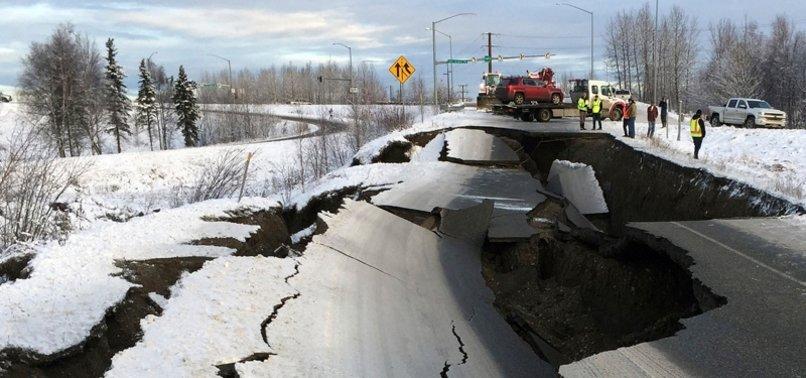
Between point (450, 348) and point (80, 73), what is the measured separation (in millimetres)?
57728

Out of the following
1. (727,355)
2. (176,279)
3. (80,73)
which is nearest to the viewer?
(727,355)

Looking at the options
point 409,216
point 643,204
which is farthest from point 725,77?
point 409,216

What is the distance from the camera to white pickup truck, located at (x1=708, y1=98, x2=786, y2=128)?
31.8m

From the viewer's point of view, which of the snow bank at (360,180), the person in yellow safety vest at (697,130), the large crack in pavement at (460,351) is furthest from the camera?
the person in yellow safety vest at (697,130)

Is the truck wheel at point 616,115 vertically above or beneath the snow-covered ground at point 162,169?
above

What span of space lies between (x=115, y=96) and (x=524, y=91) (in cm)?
4207

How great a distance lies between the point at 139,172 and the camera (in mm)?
36656

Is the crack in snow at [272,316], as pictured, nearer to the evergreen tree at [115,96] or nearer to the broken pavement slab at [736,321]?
the broken pavement slab at [736,321]

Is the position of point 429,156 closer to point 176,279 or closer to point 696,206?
point 696,206

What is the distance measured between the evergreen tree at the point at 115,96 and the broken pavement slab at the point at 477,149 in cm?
4561

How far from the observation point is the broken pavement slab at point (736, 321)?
169 inches

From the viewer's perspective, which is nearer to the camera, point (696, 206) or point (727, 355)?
point (727, 355)

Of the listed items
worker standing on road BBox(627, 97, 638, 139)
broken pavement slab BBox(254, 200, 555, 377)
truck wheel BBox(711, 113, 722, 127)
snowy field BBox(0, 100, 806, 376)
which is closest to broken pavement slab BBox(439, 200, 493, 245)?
broken pavement slab BBox(254, 200, 555, 377)

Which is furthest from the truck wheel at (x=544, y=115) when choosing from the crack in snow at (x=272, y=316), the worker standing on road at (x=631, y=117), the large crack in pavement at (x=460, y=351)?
the crack in snow at (x=272, y=316)
